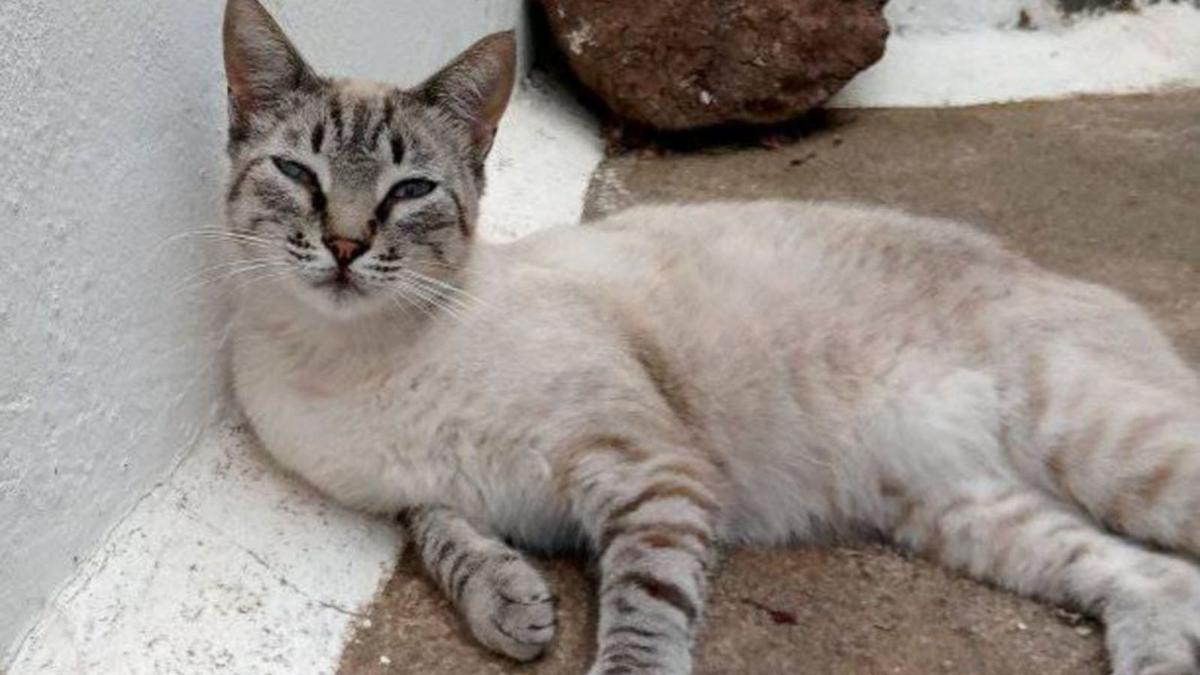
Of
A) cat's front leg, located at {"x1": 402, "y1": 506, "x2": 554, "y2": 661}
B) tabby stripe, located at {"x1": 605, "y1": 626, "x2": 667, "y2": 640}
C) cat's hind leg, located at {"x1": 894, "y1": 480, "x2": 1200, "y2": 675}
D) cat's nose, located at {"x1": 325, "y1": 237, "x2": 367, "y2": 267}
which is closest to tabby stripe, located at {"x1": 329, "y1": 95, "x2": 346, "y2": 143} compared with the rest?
cat's nose, located at {"x1": 325, "y1": 237, "x2": 367, "y2": 267}

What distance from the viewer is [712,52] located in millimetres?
6141

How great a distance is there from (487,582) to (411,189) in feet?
3.08

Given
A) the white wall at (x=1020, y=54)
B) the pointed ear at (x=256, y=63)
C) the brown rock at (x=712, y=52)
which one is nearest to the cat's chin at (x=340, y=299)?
the pointed ear at (x=256, y=63)

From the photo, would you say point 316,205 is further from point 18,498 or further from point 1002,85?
point 1002,85

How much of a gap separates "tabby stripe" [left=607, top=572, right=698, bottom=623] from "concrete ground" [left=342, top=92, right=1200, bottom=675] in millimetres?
138

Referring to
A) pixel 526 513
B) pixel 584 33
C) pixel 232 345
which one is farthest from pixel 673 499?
pixel 584 33

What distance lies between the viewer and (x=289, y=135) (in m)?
3.25

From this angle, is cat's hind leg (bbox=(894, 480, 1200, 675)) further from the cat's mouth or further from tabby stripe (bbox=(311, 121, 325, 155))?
tabby stripe (bbox=(311, 121, 325, 155))

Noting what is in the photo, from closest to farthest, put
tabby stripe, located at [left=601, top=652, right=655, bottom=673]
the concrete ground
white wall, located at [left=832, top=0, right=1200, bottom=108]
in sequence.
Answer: tabby stripe, located at [left=601, top=652, right=655, bottom=673] → the concrete ground → white wall, located at [left=832, top=0, right=1200, bottom=108]

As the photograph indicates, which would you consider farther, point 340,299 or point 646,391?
point 646,391

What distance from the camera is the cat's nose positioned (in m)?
3.07

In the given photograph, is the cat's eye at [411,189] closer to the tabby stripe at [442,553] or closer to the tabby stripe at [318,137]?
the tabby stripe at [318,137]

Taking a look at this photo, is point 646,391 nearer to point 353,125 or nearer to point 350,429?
point 350,429

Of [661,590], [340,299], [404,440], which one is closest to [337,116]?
[340,299]
